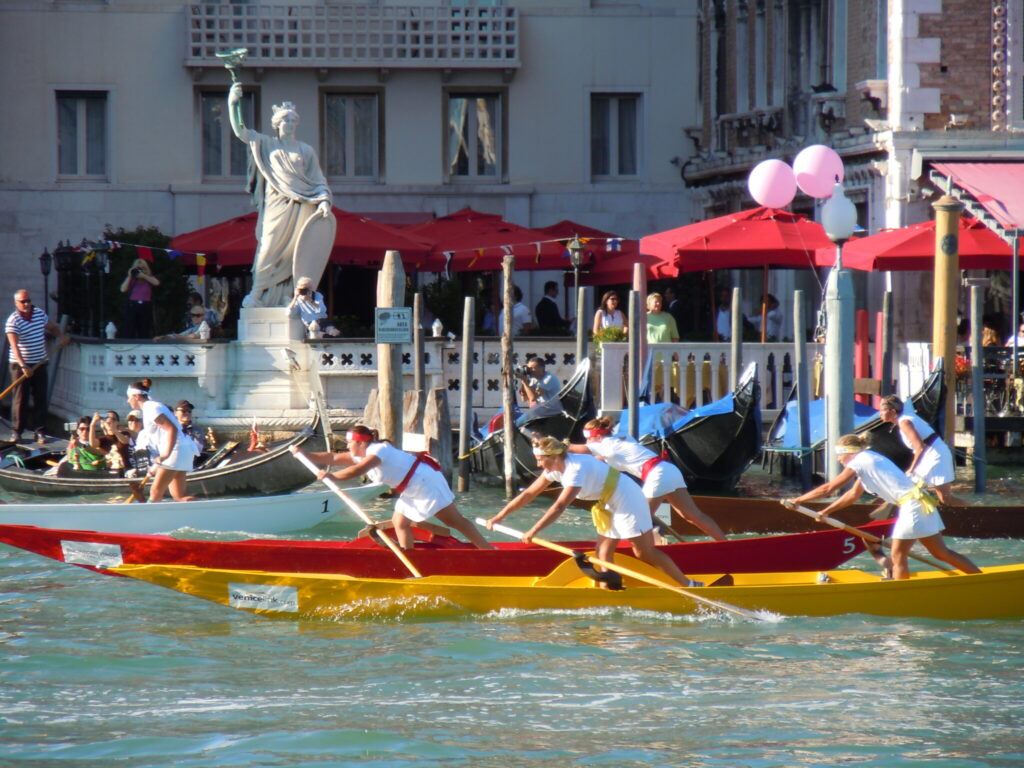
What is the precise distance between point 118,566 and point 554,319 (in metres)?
11.2

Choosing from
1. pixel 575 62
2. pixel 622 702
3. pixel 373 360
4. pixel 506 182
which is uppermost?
pixel 575 62

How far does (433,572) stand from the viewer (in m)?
10.3

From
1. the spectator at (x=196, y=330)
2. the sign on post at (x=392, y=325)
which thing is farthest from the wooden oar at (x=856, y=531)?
the spectator at (x=196, y=330)

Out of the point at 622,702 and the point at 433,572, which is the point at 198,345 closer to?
the point at 433,572

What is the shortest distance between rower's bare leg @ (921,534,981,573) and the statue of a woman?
802 cm

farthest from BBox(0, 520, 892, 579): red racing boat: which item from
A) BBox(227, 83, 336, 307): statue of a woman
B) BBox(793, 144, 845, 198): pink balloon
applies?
BBox(227, 83, 336, 307): statue of a woman

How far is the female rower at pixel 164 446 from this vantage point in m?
12.5

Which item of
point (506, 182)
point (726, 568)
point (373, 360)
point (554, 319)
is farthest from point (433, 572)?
point (506, 182)

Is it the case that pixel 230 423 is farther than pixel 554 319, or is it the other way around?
pixel 554 319

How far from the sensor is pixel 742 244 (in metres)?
16.0

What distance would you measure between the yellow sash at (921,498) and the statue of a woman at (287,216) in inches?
312

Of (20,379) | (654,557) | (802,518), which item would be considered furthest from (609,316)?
(654,557)

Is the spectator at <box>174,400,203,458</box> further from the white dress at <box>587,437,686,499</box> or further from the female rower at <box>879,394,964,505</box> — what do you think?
the female rower at <box>879,394,964,505</box>

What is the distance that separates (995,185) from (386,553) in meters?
8.95
